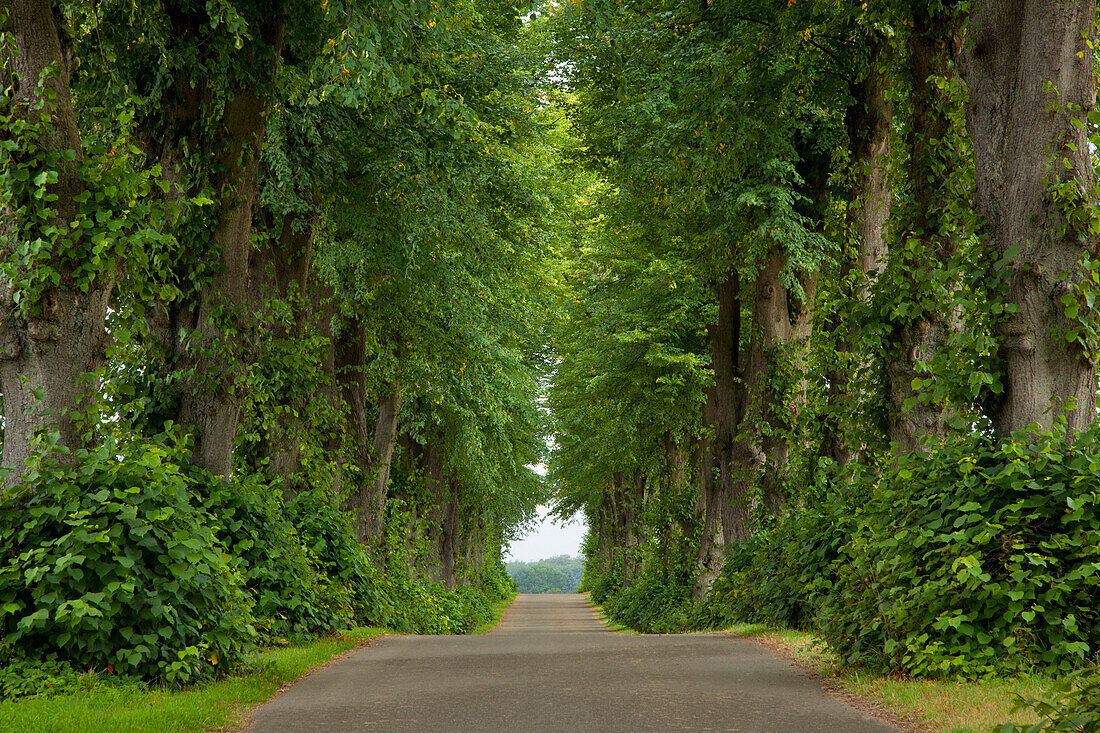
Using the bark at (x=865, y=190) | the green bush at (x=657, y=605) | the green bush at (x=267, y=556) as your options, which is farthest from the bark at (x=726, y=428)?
the green bush at (x=267, y=556)

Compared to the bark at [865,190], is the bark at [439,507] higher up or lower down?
lower down

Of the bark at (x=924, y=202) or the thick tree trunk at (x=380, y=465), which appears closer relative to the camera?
the bark at (x=924, y=202)

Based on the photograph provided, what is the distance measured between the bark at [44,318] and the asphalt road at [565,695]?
305cm

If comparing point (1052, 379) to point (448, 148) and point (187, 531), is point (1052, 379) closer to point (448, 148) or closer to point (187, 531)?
point (187, 531)

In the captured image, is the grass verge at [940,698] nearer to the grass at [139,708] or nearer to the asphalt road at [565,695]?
the asphalt road at [565,695]

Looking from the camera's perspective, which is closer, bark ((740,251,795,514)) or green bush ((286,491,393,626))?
green bush ((286,491,393,626))

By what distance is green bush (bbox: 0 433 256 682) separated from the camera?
23.4 feet

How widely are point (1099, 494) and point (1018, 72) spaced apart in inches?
150

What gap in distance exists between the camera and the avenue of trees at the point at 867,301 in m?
7.56

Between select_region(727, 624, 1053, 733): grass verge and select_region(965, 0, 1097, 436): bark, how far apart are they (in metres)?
2.43

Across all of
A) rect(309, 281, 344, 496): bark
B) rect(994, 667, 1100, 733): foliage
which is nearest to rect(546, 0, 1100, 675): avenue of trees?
rect(994, 667, 1100, 733): foliage

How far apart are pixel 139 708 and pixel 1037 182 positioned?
27.0ft

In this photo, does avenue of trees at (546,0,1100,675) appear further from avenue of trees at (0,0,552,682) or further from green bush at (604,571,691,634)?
avenue of trees at (0,0,552,682)

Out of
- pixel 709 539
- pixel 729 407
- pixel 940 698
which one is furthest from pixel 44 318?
pixel 709 539
